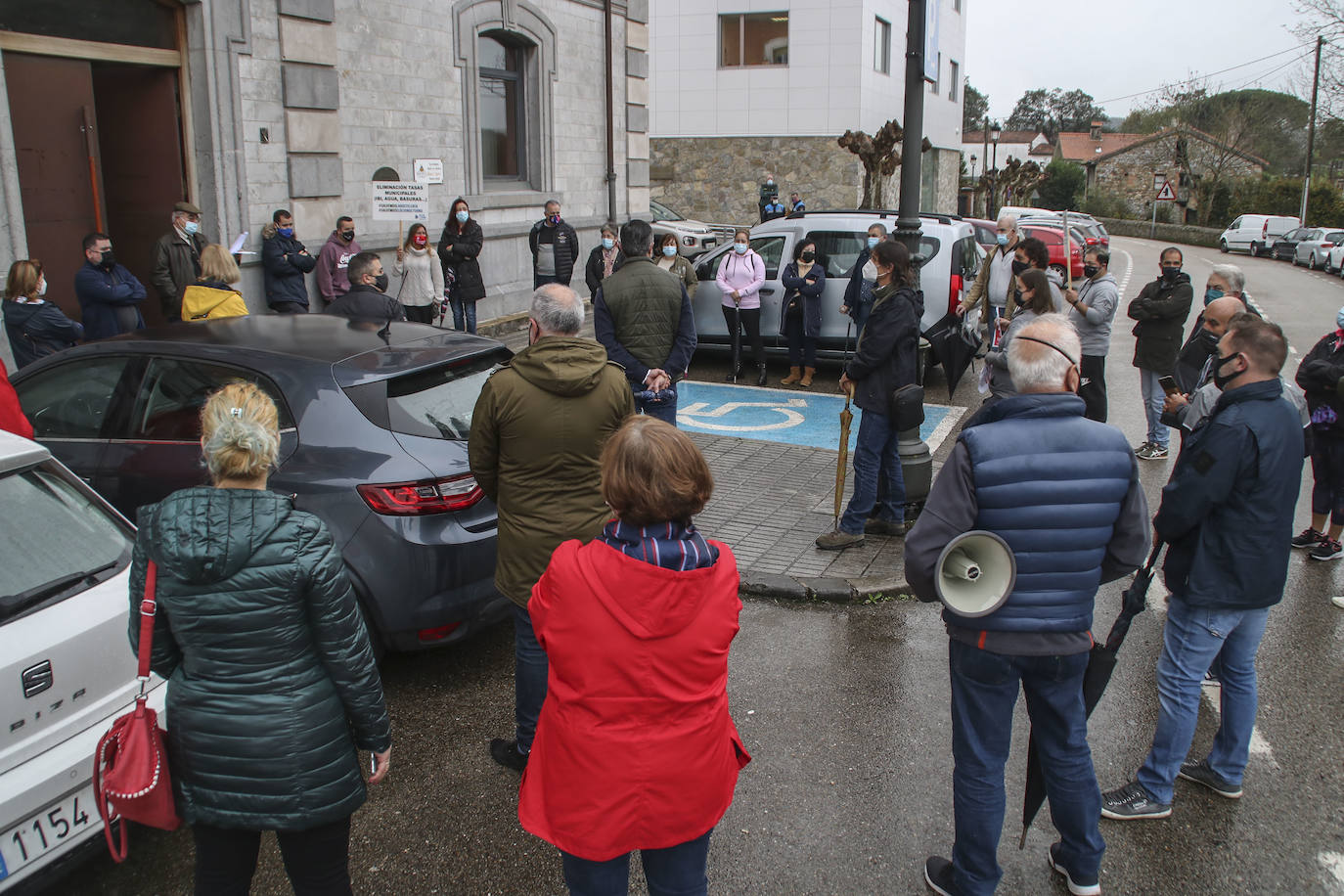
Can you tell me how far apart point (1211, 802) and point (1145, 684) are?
1.03m

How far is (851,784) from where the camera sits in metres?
4.09

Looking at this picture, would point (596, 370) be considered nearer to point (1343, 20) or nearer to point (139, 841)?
point (139, 841)

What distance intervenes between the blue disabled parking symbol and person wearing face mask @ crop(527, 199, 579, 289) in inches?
130

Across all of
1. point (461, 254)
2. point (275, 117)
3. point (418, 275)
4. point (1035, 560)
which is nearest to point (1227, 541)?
point (1035, 560)

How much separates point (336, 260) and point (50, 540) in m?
8.97

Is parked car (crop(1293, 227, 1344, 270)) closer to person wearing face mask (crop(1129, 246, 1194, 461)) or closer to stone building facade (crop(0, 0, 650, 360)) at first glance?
stone building facade (crop(0, 0, 650, 360))

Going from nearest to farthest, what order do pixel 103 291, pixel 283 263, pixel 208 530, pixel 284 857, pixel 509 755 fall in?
1. pixel 208 530
2. pixel 284 857
3. pixel 509 755
4. pixel 103 291
5. pixel 283 263

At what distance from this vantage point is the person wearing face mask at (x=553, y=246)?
14.2 metres

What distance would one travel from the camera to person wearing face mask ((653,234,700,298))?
38.0 ft

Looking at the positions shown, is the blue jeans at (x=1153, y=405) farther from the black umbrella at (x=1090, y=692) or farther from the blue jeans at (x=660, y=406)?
the black umbrella at (x=1090, y=692)

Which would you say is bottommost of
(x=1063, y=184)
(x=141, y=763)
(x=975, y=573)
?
(x=141, y=763)

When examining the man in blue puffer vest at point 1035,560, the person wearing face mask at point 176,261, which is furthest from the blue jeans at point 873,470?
the person wearing face mask at point 176,261

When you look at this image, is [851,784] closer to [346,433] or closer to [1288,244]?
[346,433]

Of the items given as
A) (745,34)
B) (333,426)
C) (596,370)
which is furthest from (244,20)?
(745,34)
